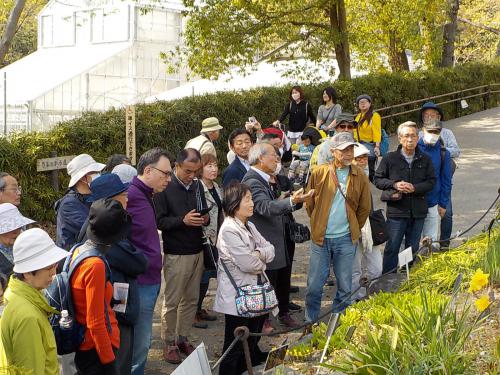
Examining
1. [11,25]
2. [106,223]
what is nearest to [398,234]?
[106,223]

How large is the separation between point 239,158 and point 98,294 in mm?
3461

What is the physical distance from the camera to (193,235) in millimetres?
6645

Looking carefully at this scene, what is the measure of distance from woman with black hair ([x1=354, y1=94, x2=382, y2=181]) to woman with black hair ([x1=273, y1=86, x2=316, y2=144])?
121 inches

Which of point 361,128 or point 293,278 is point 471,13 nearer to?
point 361,128

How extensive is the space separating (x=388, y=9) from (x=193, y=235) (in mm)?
15941

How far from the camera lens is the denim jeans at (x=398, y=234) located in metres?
8.24

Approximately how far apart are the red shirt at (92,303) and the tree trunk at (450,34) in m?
22.6

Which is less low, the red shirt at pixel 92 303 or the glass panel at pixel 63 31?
the glass panel at pixel 63 31

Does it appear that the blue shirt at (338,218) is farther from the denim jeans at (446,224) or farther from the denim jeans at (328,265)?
the denim jeans at (446,224)

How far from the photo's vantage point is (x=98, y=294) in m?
4.39

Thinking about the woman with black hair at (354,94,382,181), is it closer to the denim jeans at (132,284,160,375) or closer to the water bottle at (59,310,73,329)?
the denim jeans at (132,284,160,375)

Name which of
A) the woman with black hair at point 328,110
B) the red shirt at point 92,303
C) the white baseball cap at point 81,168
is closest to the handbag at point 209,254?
the white baseball cap at point 81,168

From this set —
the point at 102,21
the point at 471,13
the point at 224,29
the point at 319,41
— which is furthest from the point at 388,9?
the point at 471,13

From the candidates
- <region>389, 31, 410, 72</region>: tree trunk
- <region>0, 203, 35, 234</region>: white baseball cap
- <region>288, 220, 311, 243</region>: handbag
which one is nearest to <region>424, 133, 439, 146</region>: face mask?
<region>288, 220, 311, 243</region>: handbag
